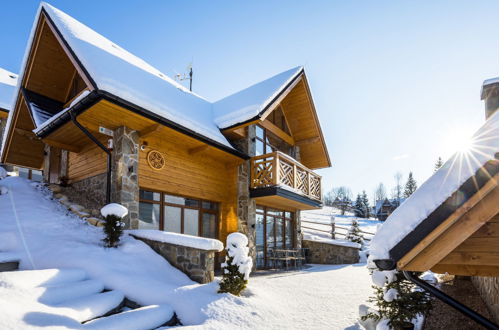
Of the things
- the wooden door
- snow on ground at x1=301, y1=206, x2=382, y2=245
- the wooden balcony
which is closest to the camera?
the wooden balcony

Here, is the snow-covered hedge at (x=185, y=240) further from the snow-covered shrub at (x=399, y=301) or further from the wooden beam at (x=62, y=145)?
the wooden beam at (x=62, y=145)

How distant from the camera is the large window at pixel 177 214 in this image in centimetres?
814

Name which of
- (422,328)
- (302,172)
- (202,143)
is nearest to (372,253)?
(422,328)

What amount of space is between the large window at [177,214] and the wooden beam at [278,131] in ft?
12.7

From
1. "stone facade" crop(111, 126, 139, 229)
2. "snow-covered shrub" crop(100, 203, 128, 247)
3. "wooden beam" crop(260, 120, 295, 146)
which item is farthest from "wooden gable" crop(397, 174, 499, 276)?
"wooden beam" crop(260, 120, 295, 146)

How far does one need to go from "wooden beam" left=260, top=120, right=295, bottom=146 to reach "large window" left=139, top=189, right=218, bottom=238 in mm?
3867

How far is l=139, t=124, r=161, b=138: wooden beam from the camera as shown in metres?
7.62

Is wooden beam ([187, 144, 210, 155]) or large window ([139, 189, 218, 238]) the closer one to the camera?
large window ([139, 189, 218, 238])

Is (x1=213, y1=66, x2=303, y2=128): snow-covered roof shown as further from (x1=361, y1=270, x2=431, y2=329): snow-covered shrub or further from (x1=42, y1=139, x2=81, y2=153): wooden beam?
(x1=361, y1=270, x2=431, y2=329): snow-covered shrub

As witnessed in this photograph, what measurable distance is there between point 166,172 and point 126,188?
53.9 inches

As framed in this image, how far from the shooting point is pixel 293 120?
13.9m

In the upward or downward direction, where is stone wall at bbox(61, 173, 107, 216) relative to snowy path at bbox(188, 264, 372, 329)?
upward

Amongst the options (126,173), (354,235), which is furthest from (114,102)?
(354,235)

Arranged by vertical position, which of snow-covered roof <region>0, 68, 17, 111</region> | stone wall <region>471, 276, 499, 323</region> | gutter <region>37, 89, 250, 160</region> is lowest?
stone wall <region>471, 276, 499, 323</region>
